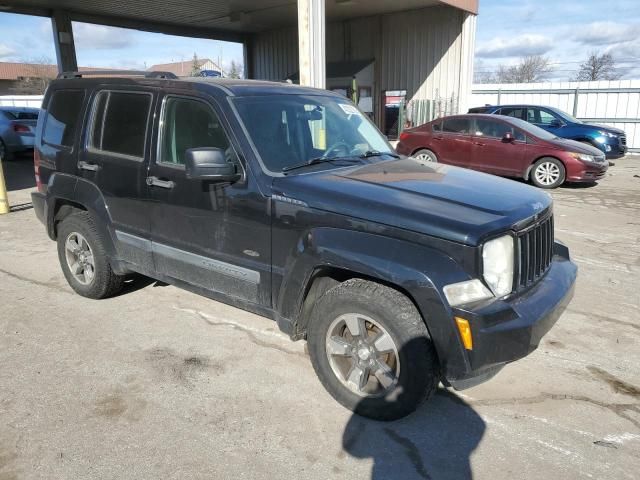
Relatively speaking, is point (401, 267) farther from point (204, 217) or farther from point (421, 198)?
point (204, 217)

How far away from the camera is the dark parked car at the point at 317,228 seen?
2674mm

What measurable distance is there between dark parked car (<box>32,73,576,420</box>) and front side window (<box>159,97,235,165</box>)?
1cm

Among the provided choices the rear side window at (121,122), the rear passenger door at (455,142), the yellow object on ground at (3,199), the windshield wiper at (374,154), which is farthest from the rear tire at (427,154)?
the rear side window at (121,122)

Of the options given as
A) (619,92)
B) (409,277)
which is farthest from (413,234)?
(619,92)

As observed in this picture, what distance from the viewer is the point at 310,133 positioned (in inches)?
153

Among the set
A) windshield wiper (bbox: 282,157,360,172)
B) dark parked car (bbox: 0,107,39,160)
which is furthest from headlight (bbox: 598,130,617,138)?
dark parked car (bbox: 0,107,39,160)

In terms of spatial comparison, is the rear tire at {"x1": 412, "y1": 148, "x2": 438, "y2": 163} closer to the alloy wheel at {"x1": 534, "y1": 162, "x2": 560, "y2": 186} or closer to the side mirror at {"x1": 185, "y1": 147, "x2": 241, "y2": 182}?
the alloy wheel at {"x1": 534, "y1": 162, "x2": 560, "y2": 186}

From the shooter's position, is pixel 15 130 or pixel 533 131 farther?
pixel 15 130

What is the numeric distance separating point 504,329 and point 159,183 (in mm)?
2635

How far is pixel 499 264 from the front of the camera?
9.04 feet

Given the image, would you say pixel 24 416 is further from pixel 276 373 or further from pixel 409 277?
pixel 409 277

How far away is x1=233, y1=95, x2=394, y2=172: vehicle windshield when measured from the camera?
3494 mm

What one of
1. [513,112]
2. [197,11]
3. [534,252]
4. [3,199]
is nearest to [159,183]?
[534,252]

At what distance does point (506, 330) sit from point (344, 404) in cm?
111
